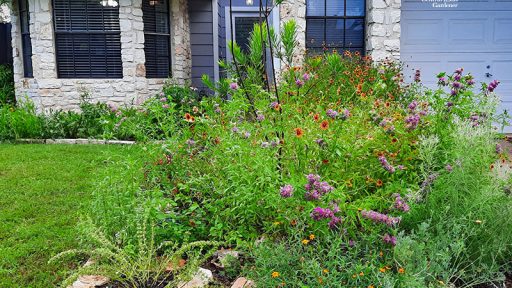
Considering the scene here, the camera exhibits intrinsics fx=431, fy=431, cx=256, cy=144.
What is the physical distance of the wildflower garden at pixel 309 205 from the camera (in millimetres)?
2037

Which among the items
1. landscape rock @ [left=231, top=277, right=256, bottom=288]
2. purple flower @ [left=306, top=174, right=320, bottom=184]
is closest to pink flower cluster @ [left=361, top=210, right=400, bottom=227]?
purple flower @ [left=306, top=174, right=320, bottom=184]

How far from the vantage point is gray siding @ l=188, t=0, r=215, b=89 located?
8789mm

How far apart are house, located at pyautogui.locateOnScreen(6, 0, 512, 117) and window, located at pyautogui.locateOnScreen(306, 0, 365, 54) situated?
16 millimetres

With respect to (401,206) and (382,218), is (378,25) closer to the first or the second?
(401,206)

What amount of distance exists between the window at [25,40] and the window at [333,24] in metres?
5.16

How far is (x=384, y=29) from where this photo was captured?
22.7 ft

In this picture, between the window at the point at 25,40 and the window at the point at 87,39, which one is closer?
the window at the point at 87,39

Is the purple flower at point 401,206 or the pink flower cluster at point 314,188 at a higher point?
the pink flower cluster at point 314,188

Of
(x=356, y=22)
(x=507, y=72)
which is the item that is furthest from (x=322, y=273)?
(x=507, y=72)

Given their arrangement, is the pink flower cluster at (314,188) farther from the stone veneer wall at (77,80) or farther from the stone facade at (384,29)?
the stone veneer wall at (77,80)

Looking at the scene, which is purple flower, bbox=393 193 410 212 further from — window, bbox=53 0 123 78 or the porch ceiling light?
the porch ceiling light

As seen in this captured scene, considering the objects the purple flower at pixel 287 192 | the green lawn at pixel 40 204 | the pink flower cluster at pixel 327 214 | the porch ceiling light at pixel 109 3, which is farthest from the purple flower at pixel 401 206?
the porch ceiling light at pixel 109 3

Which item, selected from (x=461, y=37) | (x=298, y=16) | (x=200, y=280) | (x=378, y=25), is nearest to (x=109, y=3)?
(x=298, y=16)

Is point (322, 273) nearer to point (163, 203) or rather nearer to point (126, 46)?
point (163, 203)
